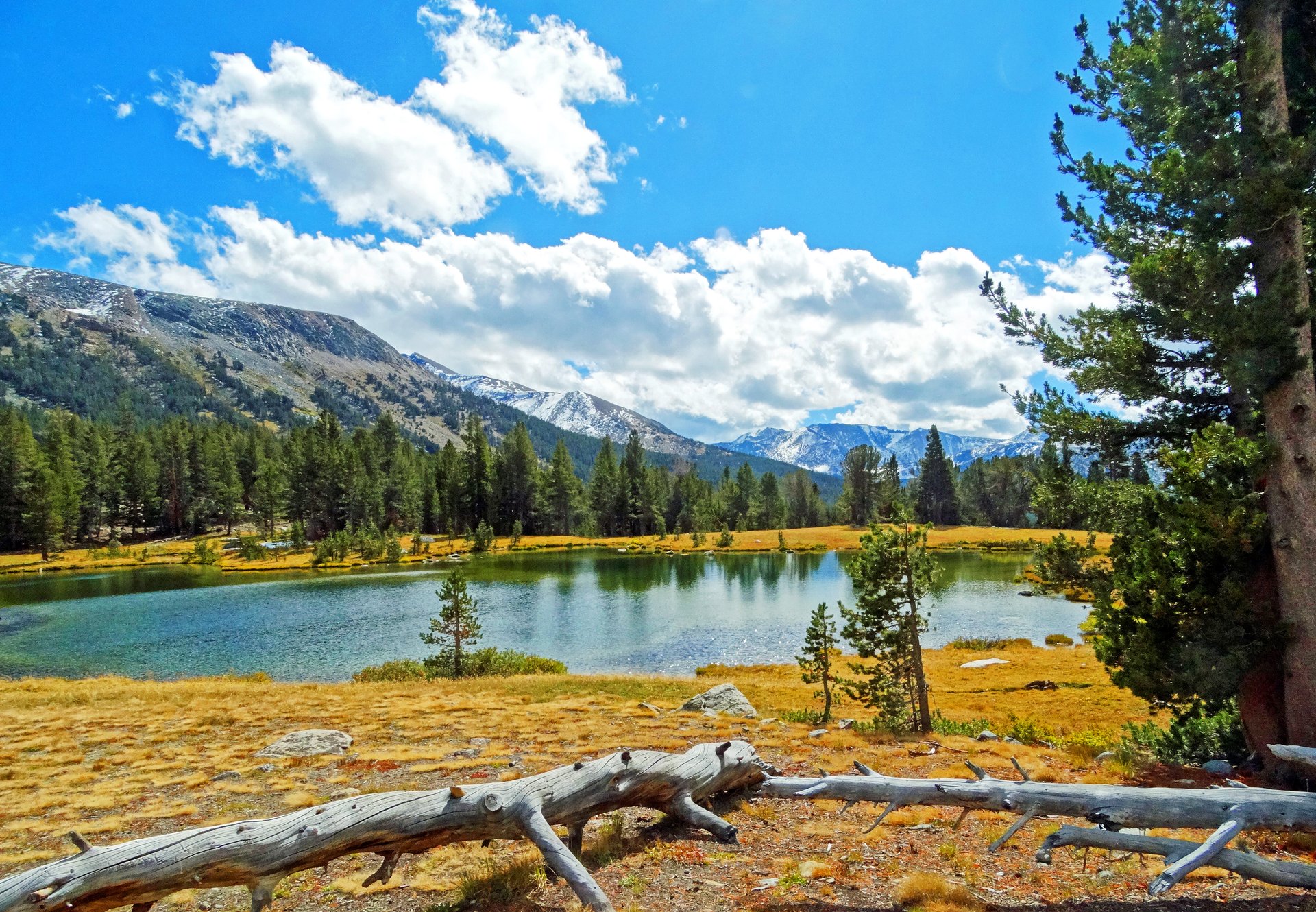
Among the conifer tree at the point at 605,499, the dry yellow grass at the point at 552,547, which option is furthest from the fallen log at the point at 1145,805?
the conifer tree at the point at 605,499

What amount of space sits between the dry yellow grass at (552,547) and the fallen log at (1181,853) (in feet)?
238

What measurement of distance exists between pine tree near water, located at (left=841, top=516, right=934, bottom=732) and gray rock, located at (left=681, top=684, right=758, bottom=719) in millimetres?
3989

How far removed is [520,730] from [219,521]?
131 m

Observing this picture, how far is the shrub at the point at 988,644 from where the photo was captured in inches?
1747

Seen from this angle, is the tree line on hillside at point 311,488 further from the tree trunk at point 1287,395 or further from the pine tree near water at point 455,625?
the tree trunk at point 1287,395

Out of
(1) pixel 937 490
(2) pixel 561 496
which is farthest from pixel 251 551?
(1) pixel 937 490

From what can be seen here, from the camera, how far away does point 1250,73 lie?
9.98m

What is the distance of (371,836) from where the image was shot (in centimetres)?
696

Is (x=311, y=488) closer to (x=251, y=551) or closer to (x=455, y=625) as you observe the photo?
(x=251, y=551)

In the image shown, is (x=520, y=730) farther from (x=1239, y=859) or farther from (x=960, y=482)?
(x=960, y=482)

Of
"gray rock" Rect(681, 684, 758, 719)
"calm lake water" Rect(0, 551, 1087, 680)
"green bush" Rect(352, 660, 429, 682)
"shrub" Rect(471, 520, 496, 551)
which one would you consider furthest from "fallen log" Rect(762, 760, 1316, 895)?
"shrub" Rect(471, 520, 496, 551)

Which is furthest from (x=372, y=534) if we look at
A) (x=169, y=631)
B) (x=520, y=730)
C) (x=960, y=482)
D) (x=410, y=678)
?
(x=960, y=482)

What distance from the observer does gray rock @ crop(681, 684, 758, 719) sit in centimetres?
2134

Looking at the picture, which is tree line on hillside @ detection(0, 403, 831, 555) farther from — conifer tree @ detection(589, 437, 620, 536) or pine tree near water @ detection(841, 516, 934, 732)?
pine tree near water @ detection(841, 516, 934, 732)
